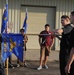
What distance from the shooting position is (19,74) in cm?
998

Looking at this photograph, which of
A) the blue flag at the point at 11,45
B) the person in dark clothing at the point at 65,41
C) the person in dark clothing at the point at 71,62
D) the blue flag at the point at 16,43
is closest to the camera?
the person in dark clothing at the point at 71,62

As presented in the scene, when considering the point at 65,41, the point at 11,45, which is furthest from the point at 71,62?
the point at 11,45

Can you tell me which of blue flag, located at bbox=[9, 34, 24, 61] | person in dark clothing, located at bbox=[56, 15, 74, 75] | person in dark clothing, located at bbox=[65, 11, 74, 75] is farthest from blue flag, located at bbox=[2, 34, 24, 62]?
person in dark clothing, located at bbox=[65, 11, 74, 75]

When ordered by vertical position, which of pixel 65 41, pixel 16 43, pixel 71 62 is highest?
pixel 65 41

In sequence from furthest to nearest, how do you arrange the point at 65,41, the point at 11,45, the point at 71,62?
the point at 11,45, the point at 65,41, the point at 71,62

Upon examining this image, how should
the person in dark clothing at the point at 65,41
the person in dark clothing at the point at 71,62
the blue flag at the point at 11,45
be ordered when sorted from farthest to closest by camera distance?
the blue flag at the point at 11,45, the person in dark clothing at the point at 65,41, the person in dark clothing at the point at 71,62

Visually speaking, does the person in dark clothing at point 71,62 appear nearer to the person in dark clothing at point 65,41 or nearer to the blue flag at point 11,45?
the person in dark clothing at point 65,41

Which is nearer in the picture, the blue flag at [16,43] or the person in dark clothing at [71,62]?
the person in dark clothing at [71,62]

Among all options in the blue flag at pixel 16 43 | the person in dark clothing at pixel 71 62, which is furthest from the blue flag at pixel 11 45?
the person in dark clothing at pixel 71 62

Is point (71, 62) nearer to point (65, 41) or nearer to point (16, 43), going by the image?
point (65, 41)

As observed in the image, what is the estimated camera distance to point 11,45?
8805mm

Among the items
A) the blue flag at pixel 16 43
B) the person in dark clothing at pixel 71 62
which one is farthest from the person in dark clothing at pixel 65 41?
the blue flag at pixel 16 43

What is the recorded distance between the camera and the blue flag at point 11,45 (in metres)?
8.73

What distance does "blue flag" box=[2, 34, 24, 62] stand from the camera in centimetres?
873
